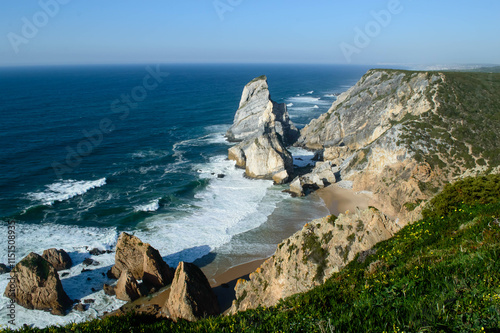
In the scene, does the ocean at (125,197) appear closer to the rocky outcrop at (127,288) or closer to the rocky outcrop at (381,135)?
the rocky outcrop at (127,288)

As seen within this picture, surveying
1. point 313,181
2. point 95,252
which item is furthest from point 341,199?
point 95,252

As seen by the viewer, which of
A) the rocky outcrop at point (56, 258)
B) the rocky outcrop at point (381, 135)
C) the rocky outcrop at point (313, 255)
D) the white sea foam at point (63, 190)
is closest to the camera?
the rocky outcrop at point (313, 255)

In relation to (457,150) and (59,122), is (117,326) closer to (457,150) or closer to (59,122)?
(457,150)

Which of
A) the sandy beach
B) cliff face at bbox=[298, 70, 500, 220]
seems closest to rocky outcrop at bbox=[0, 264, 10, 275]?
the sandy beach

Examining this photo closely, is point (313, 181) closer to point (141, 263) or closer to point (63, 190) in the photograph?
point (141, 263)

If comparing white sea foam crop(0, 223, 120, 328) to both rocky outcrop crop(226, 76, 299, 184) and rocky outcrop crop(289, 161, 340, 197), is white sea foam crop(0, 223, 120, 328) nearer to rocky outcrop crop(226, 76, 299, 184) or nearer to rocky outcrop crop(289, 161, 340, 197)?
rocky outcrop crop(289, 161, 340, 197)

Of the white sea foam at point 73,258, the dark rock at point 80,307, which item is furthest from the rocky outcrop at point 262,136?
the dark rock at point 80,307
